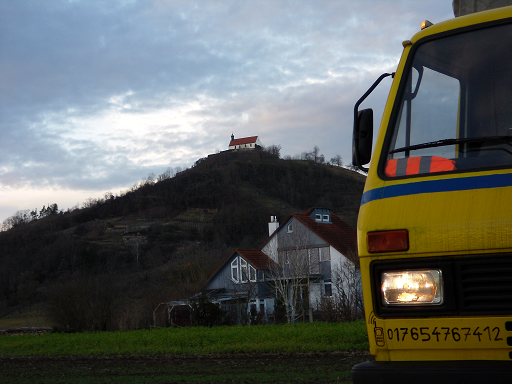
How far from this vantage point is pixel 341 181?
134m

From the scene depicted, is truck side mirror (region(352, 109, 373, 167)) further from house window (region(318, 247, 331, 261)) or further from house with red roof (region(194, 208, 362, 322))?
house window (region(318, 247, 331, 261))

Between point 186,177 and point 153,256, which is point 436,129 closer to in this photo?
point 153,256

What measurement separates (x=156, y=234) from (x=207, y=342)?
331 ft

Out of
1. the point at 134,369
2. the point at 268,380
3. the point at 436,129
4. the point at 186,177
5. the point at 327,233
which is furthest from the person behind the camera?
the point at 186,177

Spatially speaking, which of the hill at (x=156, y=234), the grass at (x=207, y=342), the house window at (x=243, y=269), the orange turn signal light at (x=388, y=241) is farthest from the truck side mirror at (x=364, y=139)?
the house window at (x=243, y=269)

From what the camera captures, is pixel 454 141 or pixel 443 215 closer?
pixel 443 215

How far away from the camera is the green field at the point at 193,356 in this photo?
12.1m

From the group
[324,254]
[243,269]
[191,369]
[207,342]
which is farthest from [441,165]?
[324,254]

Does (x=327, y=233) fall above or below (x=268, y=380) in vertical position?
above

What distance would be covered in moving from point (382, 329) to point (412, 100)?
5.43ft

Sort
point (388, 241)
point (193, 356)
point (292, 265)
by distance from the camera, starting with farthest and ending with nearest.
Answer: point (292, 265), point (193, 356), point (388, 241)

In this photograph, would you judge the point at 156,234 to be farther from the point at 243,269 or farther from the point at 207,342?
the point at 207,342

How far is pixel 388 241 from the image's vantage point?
3088 mm

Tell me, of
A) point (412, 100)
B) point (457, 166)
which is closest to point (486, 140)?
point (457, 166)
